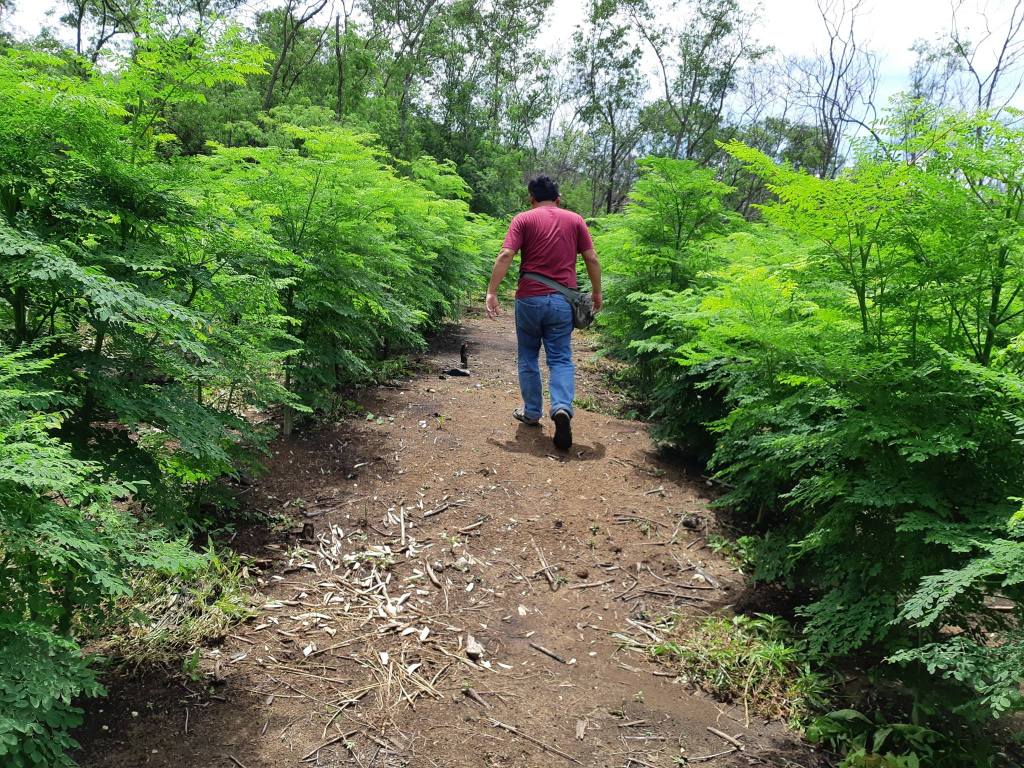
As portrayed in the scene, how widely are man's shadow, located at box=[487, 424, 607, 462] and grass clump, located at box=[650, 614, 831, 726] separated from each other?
2.08 metres

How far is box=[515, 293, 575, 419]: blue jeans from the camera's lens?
5266mm

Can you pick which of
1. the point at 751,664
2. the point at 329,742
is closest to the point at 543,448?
the point at 751,664

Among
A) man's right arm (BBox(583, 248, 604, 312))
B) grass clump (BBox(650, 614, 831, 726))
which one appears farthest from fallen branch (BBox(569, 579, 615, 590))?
man's right arm (BBox(583, 248, 604, 312))

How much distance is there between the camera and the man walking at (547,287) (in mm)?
5262

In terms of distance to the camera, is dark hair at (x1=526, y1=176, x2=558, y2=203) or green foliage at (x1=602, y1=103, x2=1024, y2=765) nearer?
green foliage at (x1=602, y1=103, x2=1024, y2=765)

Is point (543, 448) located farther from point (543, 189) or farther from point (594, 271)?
point (543, 189)

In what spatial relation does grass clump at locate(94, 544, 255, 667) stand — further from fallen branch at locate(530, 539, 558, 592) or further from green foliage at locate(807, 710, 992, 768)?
green foliage at locate(807, 710, 992, 768)

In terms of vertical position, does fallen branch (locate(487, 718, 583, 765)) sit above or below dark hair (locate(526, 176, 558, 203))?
below

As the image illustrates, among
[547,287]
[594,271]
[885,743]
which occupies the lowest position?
[885,743]

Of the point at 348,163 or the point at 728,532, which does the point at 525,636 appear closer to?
the point at 728,532

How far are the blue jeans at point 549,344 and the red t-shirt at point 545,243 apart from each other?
0.41ft

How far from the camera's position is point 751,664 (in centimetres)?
291

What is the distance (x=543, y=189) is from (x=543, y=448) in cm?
232

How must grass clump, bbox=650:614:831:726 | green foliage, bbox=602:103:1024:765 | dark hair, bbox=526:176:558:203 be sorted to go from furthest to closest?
dark hair, bbox=526:176:558:203 → grass clump, bbox=650:614:831:726 → green foliage, bbox=602:103:1024:765
